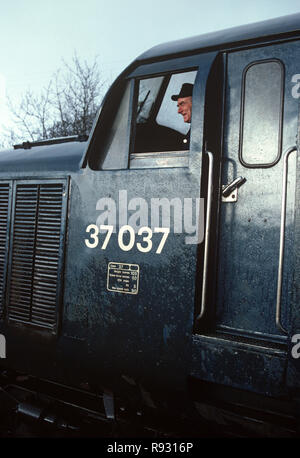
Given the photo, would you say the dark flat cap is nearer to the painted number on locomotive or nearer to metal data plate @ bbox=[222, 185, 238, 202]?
metal data plate @ bbox=[222, 185, 238, 202]

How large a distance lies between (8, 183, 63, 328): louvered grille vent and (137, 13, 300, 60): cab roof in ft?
4.23

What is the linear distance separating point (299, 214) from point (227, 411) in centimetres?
127

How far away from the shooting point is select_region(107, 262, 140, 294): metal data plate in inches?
117

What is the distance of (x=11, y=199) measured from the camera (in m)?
3.89

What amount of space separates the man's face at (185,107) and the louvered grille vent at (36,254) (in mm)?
1107

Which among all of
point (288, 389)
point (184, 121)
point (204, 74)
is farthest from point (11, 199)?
point (288, 389)

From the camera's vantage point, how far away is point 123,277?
119 inches

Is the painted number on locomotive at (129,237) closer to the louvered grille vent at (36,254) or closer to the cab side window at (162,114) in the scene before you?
the louvered grille vent at (36,254)

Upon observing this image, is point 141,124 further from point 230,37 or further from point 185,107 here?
point 230,37

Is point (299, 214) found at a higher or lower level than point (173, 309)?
higher

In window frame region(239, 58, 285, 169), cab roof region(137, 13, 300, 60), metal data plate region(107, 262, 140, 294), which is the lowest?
metal data plate region(107, 262, 140, 294)

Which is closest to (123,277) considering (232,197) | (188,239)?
(188,239)
